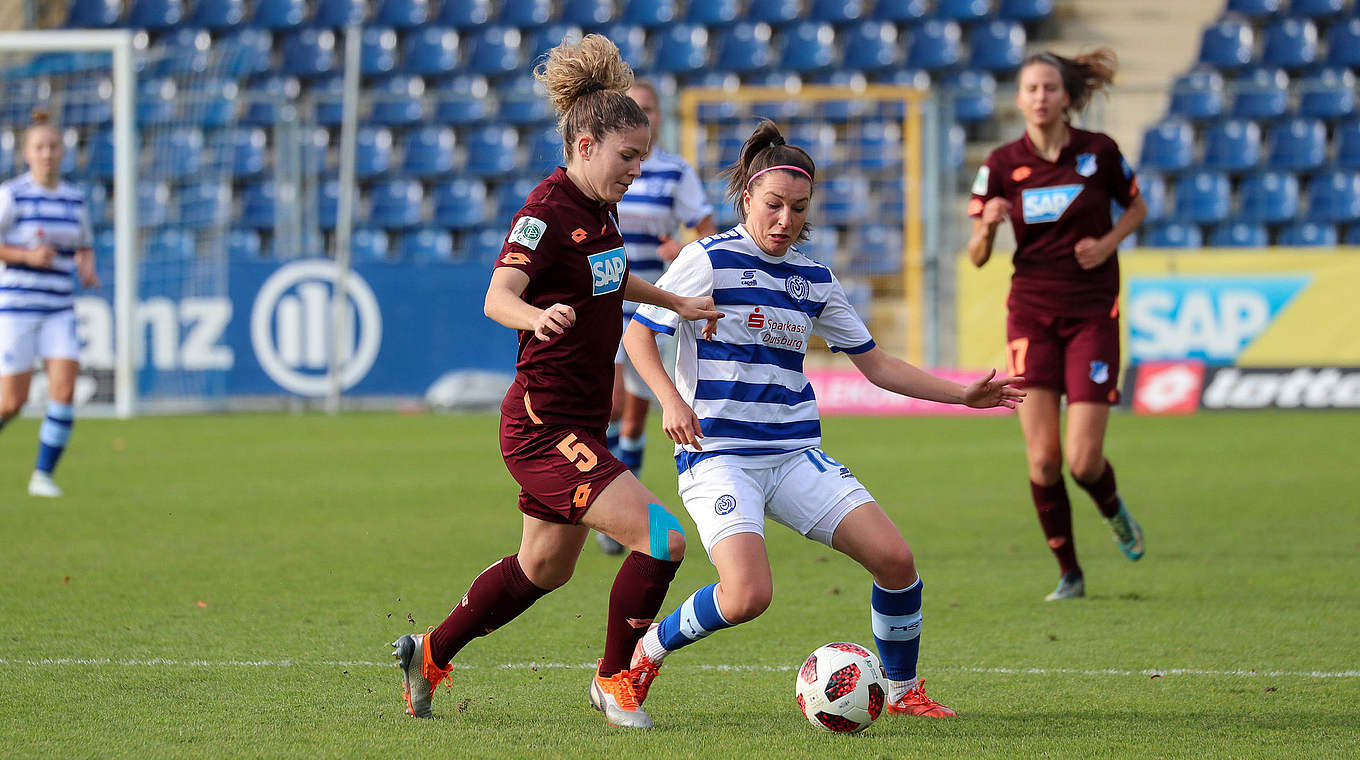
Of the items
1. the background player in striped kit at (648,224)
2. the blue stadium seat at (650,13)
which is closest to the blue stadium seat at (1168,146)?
the blue stadium seat at (650,13)

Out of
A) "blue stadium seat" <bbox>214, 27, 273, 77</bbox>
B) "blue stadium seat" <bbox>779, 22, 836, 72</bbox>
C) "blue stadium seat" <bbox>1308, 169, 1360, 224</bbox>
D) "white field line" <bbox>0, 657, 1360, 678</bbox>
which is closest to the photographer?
"white field line" <bbox>0, 657, 1360, 678</bbox>

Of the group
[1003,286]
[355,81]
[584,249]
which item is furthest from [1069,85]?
[355,81]

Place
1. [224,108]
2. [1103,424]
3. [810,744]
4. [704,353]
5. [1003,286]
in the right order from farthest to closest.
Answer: [224,108] → [1003,286] → [1103,424] → [704,353] → [810,744]

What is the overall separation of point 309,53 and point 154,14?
2209 mm

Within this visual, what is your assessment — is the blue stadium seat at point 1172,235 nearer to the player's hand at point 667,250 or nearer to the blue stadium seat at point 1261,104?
the blue stadium seat at point 1261,104

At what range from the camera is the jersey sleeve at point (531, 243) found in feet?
12.8

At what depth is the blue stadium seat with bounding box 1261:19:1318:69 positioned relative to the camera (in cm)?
1848

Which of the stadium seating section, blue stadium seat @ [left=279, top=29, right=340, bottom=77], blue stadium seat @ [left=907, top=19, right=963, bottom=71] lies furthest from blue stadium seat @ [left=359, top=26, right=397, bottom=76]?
blue stadium seat @ [left=907, top=19, right=963, bottom=71]

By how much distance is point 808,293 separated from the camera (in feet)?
14.4

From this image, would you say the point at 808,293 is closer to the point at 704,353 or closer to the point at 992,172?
the point at 704,353

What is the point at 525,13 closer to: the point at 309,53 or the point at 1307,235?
the point at 309,53

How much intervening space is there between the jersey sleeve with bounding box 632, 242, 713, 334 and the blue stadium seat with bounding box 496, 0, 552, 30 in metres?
16.6

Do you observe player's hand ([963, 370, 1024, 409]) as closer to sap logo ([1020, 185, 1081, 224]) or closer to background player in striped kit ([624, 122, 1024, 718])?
background player in striped kit ([624, 122, 1024, 718])

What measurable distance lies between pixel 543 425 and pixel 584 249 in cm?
48
